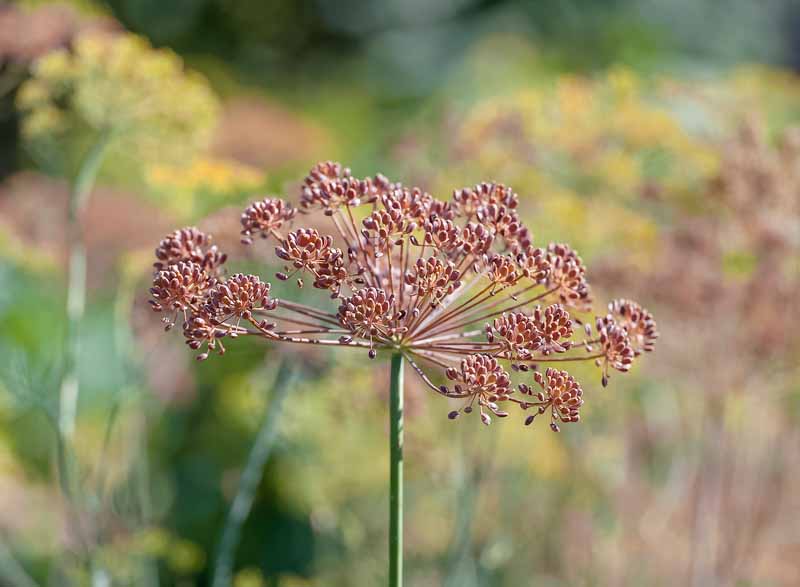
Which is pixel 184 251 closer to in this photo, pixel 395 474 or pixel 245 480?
pixel 395 474

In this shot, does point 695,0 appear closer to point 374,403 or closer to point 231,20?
point 231,20

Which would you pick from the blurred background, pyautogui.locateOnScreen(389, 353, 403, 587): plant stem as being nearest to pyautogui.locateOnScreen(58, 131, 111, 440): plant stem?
the blurred background

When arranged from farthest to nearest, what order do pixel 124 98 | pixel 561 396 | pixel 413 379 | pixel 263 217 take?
1. pixel 413 379
2. pixel 124 98
3. pixel 263 217
4. pixel 561 396

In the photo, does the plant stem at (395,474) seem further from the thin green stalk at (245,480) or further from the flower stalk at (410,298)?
the thin green stalk at (245,480)

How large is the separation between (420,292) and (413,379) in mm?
1573

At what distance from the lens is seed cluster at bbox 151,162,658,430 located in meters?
1.19

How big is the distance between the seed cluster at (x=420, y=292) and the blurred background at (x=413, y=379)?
859 mm

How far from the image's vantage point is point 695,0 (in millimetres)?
10531

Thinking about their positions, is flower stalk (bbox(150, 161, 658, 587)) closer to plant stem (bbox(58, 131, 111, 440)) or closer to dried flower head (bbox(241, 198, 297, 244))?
dried flower head (bbox(241, 198, 297, 244))

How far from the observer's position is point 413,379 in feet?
9.09

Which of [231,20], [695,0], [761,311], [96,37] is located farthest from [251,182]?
[695,0]

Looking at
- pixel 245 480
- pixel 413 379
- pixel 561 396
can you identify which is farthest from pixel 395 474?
pixel 413 379

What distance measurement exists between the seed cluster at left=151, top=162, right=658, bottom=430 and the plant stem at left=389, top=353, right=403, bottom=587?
0.13 ft

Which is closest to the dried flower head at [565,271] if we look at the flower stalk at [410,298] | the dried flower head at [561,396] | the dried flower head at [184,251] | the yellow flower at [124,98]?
the flower stalk at [410,298]
